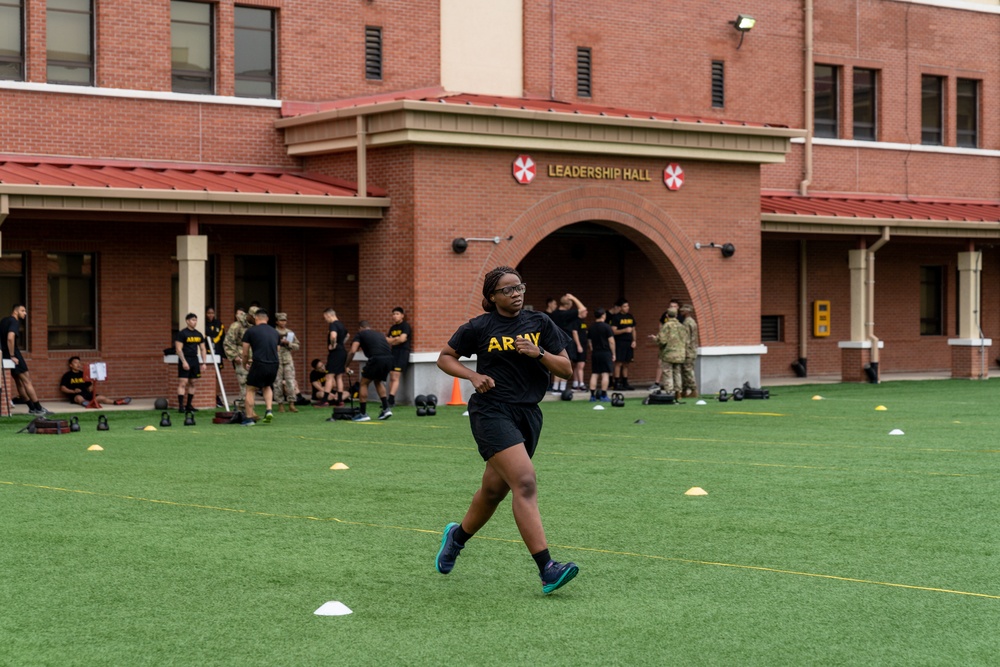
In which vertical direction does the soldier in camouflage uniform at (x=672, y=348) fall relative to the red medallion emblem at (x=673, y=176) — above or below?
below

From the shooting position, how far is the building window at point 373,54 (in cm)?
2927

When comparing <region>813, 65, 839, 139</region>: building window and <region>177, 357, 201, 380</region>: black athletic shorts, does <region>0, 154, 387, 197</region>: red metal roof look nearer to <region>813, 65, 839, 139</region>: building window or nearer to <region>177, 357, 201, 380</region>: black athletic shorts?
<region>177, 357, 201, 380</region>: black athletic shorts

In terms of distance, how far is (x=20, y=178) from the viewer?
23500 millimetres

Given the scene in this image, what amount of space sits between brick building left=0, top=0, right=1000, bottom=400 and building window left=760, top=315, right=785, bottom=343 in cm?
7

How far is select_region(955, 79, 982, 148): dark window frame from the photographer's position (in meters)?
38.5

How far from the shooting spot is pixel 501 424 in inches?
348

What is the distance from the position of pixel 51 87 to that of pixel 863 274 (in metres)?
17.6

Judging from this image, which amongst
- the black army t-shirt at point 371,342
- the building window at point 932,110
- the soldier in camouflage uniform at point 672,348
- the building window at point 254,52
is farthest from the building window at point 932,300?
the black army t-shirt at point 371,342

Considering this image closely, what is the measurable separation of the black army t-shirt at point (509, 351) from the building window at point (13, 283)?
59.7 feet

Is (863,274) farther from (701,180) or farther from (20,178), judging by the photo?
(20,178)

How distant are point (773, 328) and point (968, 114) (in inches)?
345

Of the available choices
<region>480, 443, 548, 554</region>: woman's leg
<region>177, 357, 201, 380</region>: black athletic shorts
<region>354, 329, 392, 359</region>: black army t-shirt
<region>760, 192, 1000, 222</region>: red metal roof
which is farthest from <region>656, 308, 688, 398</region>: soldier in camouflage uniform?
<region>480, 443, 548, 554</region>: woman's leg

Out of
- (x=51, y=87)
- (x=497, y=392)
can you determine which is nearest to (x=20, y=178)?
(x=51, y=87)

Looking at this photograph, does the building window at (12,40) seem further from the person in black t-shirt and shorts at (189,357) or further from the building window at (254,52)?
the person in black t-shirt and shorts at (189,357)
